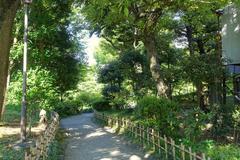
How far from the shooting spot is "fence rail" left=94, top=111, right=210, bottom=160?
1109 centimetres

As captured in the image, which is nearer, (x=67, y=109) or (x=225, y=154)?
(x=225, y=154)

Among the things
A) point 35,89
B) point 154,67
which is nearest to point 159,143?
point 35,89

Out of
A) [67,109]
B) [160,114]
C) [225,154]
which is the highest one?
[67,109]

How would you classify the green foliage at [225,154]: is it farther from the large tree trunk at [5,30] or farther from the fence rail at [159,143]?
the large tree trunk at [5,30]

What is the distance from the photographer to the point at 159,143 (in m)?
14.1

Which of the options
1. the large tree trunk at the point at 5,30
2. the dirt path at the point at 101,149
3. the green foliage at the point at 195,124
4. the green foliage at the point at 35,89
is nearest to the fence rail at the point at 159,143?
the dirt path at the point at 101,149

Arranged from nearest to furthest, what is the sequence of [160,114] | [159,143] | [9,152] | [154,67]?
[9,152]
[159,143]
[160,114]
[154,67]

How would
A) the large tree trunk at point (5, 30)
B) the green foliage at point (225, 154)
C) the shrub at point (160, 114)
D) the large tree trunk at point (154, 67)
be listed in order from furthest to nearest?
the large tree trunk at point (154, 67)
the shrub at point (160, 114)
the green foliage at point (225, 154)
the large tree trunk at point (5, 30)

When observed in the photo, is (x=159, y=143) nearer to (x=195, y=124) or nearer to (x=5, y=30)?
(x=195, y=124)

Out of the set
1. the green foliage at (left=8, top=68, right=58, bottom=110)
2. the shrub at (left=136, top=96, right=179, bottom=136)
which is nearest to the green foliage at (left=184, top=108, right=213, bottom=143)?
the shrub at (left=136, top=96, right=179, bottom=136)

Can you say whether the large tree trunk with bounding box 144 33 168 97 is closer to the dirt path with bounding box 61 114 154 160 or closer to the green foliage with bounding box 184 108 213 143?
the dirt path with bounding box 61 114 154 160

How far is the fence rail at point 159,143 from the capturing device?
1109 centimetres

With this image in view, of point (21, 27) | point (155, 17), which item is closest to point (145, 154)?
point (155, 17)

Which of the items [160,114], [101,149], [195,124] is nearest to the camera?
[195,124]
